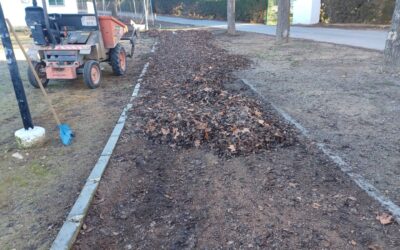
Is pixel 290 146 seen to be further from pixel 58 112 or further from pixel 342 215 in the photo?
pixel 58 112

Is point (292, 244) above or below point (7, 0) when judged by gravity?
below

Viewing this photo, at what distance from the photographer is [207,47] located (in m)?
15.1

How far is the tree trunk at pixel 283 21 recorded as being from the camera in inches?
587

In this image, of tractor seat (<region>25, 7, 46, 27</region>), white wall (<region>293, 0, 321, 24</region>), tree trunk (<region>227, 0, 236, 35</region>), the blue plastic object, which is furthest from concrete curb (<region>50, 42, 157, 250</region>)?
white wall (<region>293, 0, 321, 24</region>)

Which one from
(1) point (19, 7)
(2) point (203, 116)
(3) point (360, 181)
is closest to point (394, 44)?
(2) point (203, 116)

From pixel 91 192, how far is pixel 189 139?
67.7 inches

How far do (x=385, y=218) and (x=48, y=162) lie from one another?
403 cm

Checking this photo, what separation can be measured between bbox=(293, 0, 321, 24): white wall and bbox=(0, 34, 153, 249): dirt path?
22.0 metres

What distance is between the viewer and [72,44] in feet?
27.1

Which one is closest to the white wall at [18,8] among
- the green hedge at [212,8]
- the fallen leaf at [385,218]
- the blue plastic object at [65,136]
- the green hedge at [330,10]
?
the green hedge at [330,10]

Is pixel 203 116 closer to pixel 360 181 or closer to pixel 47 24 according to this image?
pixel 360 181

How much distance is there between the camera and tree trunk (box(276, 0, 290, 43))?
14922mm

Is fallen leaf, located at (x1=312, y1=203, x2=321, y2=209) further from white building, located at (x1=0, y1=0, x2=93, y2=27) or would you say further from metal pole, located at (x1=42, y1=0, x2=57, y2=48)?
white building, located at (x1=0, y1=0, x2=93, y2=27)

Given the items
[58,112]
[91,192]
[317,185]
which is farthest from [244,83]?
[91,192]
